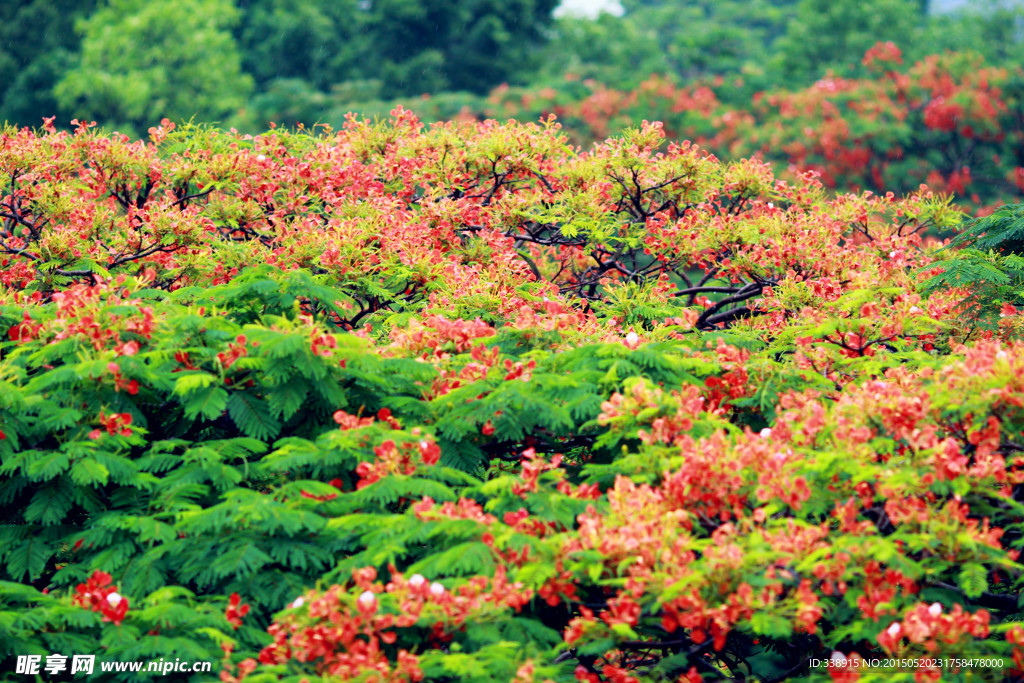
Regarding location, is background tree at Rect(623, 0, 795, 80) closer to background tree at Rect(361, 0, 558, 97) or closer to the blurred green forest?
the blurred green forest

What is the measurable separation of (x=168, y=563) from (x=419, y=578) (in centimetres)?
166

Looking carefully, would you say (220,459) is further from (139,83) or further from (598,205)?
(139,83)

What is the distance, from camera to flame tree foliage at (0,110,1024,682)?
5.36 metres

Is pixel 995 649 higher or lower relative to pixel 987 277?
lower

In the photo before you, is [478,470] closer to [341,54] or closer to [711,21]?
[341,54]

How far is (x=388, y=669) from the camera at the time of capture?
503 cm

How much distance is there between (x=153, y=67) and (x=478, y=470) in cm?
3288

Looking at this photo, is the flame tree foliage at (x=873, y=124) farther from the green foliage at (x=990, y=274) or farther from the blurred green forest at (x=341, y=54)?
the green foliage at (x=990, y=274)

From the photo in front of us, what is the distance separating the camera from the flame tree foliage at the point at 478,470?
536 cm

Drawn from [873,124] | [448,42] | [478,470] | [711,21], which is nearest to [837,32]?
[873,124]

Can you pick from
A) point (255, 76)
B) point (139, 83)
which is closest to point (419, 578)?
point (139, 83)

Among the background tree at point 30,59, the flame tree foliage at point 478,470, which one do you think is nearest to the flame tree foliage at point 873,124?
the background tree at point 30,59

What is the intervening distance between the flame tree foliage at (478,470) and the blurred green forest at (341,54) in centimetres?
2309

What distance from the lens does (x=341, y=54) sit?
1494 inches
